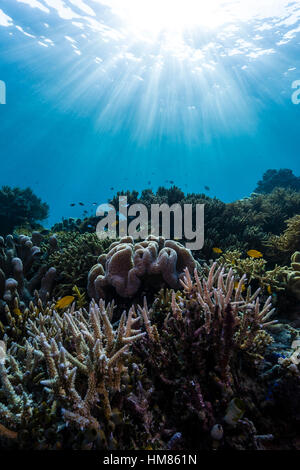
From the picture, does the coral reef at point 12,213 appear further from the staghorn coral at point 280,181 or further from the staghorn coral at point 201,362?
the staghorn coral at point 280,181

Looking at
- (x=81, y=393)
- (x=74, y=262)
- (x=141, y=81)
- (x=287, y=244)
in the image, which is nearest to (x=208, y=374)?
(x=81, y=393)

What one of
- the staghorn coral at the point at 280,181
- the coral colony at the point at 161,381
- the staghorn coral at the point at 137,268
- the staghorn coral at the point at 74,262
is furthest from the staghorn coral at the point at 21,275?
the staghorn coral at the point at 280,181

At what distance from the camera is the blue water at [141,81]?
21.8 meters

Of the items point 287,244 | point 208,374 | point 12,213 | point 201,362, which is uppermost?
point 12,213

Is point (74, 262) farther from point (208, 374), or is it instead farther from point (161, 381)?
point (208, 374)

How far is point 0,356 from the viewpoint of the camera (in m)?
2.28

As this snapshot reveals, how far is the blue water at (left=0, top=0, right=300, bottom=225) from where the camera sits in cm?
2177

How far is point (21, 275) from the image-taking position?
14.3 ft

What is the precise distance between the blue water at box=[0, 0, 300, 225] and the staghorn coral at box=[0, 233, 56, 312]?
42.9ft

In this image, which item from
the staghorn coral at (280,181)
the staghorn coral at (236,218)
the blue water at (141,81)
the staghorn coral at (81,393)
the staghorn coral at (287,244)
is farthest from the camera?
the blue water at (141,81)

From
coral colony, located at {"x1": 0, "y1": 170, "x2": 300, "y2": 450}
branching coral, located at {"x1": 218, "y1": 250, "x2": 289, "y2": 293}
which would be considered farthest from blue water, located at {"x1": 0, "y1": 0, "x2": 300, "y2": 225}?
coral colony, located at {"x1": 0, "y1": 170, "x2": 300, "y2": 450}

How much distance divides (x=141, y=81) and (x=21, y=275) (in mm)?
41288

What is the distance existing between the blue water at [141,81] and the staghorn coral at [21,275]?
13087 millimetres

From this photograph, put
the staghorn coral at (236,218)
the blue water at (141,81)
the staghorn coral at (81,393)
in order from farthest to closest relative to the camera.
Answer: the blue water at (141,81), the staghorn coral at (236,218), the staghorn coral at (81,393)
